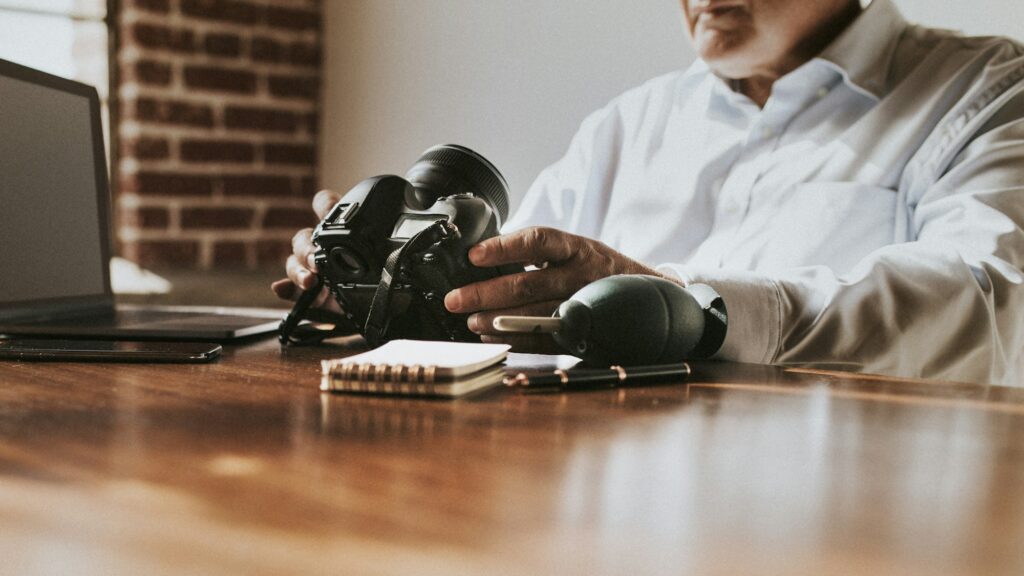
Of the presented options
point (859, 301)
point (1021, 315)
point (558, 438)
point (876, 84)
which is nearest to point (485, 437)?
point (558, 438)

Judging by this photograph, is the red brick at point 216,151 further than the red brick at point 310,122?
No

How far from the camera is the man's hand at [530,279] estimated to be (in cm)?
71

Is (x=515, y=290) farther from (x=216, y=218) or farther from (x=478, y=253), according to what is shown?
(x=216, y=218)

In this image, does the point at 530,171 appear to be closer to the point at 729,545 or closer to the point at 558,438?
the point at 558,438

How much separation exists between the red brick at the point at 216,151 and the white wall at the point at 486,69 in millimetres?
210

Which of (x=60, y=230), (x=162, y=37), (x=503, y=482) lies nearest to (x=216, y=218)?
(x=162, y=37)

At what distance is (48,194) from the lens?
95 cm

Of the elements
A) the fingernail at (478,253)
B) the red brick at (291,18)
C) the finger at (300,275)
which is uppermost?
the red brick at (291,18)

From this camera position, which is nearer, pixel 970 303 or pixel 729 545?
pixel 729 545

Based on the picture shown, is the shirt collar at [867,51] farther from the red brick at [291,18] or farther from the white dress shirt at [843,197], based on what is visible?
the red brick at [291,18]

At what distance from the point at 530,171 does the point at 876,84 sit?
2.63 feet

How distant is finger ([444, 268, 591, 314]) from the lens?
713mm

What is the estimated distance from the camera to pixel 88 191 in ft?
3.44

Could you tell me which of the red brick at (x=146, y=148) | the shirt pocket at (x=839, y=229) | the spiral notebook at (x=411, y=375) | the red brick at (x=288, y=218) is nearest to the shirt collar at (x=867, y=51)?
the shirt pocket at (x=839, y=229)
